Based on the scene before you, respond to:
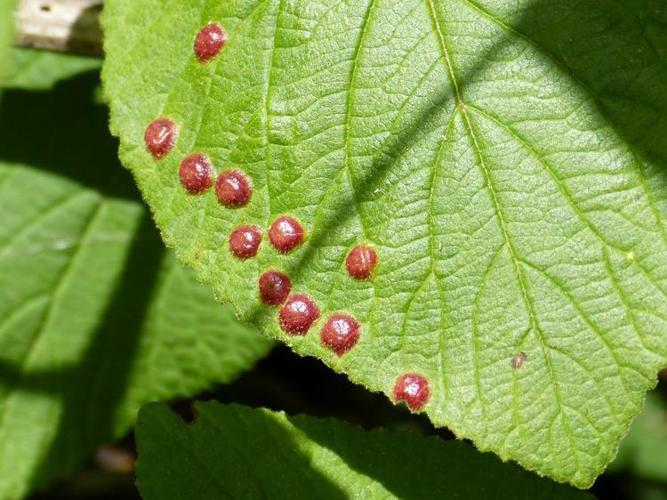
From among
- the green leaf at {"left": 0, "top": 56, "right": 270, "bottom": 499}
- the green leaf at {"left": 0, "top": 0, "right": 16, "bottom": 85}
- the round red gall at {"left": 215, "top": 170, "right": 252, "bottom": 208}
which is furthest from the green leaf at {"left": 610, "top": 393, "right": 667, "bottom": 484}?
the green leaf at {"left": 0, "top": 0, "right": 16, "bottom": 85}

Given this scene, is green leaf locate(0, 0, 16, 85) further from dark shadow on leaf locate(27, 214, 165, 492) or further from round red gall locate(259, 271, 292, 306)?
dark shadow on leaf locate(27, 214, 165, 492)

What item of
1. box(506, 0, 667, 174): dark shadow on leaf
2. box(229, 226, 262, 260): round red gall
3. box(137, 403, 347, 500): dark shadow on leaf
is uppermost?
box(506, 0, 667, 174): dark shadow on leaf

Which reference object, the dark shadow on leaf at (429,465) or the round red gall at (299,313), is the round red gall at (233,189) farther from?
the dark shadow on leaf at (429,465)

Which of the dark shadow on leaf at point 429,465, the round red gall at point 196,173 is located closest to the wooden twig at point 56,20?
the round red gall at point 196,173

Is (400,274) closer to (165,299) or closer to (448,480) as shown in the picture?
(448,480)

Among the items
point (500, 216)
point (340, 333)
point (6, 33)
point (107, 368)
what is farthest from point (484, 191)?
point (107, 368)

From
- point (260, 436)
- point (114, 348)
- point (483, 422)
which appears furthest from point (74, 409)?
point (483, 422)
